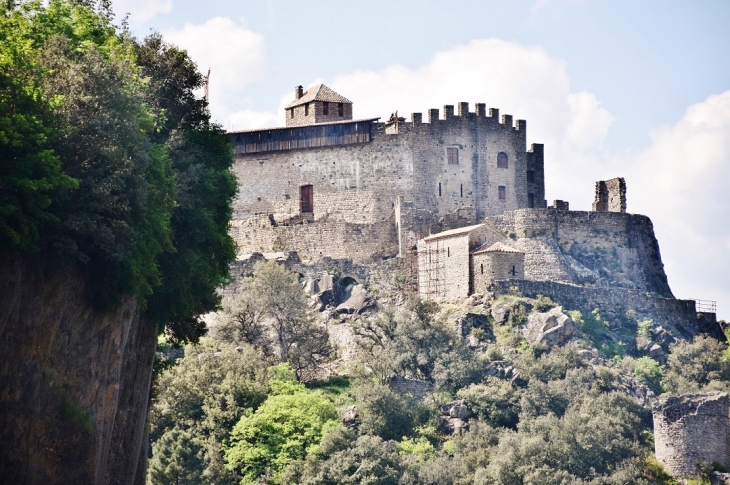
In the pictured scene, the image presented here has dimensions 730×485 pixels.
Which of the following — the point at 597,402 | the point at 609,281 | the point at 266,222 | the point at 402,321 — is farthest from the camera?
the point at 266,222

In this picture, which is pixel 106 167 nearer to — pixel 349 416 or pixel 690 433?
pixel 349 416

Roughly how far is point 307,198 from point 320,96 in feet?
18.3

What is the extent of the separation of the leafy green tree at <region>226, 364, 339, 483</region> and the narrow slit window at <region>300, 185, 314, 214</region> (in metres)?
19.4

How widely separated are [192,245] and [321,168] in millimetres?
36699

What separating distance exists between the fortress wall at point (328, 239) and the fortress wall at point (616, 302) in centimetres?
912

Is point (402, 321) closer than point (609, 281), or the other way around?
point (402, 321)

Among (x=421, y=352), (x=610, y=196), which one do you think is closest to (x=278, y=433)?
(x=421, y=352)

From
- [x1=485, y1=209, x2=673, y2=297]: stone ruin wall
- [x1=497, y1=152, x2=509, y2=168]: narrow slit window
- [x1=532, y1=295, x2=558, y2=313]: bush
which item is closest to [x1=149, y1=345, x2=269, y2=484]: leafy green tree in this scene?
[x1=532, y1=295, x2=558, y2=313]: bush

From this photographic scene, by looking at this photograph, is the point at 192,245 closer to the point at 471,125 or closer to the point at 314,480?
the point at 314,480

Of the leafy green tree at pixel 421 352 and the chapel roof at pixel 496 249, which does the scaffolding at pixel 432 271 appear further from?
the leafy green tree at pixel 421 352

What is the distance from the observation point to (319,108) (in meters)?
74.6

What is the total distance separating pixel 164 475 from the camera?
166ft

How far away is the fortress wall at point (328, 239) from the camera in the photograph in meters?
69.5

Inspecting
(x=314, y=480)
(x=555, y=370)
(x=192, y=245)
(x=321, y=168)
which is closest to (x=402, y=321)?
(x=555, y=370)
